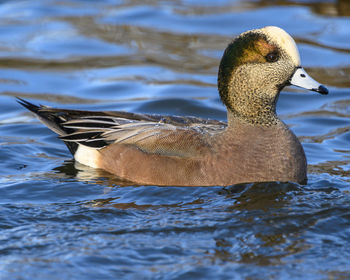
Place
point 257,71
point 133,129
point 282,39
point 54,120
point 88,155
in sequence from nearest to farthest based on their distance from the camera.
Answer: point 282,39 → point 257,71 → point 133,129 → point 88,155 → point 54,120

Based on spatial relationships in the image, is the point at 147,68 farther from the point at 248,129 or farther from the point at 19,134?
the point at 248,129

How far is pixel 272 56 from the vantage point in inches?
235

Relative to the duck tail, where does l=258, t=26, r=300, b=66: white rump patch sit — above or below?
above

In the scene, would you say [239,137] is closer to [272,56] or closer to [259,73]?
[259,73]

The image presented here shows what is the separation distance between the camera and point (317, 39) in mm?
11703

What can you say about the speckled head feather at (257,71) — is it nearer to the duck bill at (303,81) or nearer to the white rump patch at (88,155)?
the duck bill at (303,81)

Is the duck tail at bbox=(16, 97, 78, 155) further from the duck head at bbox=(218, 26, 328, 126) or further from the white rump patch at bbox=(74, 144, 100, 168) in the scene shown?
the duck head at bbox=(218, 26, 328, 126)

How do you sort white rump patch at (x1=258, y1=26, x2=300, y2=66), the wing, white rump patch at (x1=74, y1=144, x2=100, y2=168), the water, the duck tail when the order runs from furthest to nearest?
the duck tail → white rump patch at (x1=74, y1=144, x2=100, y2=168) → the wing → white rump patch at (x1=258, y1=26, x2=300, y2=66) → the water

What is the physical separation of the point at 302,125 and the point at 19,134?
11.4 feet

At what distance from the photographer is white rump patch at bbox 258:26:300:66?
5.88 meters

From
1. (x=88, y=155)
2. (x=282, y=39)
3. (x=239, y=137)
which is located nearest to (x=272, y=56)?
(x=282, y=39)

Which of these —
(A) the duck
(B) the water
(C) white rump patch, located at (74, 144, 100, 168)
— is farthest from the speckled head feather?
(C) white rump patch, located at (74, 144, 100, 168)

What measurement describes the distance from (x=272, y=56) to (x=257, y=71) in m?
0.18

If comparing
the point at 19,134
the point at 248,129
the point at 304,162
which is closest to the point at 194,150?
the point at 248,129
